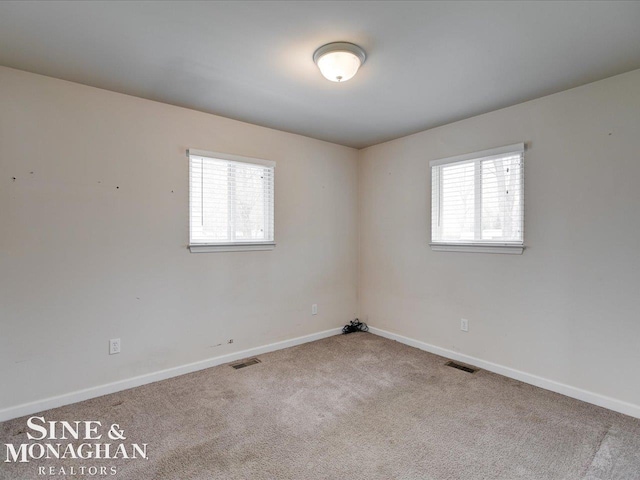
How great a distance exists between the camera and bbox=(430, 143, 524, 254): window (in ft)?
9.68

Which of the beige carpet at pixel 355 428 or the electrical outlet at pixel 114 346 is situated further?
the electrical outlet at pixel 114 346

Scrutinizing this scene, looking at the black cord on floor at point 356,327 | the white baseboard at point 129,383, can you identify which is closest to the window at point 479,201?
the black cord on floor at point 356,327

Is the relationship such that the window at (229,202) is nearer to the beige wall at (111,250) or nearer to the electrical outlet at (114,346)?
the beige wall at (111,250)

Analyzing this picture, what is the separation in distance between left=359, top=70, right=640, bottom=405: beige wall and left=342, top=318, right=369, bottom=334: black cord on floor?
76 centimetres

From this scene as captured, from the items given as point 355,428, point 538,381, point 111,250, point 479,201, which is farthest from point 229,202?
point 538,381

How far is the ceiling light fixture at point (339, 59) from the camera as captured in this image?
6.62ft

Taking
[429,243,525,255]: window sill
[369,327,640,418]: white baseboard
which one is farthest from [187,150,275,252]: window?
[369,327,640,418]: white baseboard

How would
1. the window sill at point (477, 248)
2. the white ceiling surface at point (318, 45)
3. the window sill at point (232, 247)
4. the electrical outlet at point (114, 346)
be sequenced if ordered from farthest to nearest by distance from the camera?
the window sill at point (232, 247)
the window sill at point (477, 248)
the electrical outlet at point (114, 346)
the white ceiling surface at point (318, 45)

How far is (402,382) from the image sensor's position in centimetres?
286

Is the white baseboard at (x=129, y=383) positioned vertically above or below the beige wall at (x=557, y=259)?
below

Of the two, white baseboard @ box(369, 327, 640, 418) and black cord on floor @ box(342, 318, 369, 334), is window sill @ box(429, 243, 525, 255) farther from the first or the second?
black cord on floor @ box(342, 318, 369, 334)

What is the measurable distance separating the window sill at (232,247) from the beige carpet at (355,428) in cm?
114

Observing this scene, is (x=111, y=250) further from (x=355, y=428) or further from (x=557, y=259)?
(x=557, y=259)
